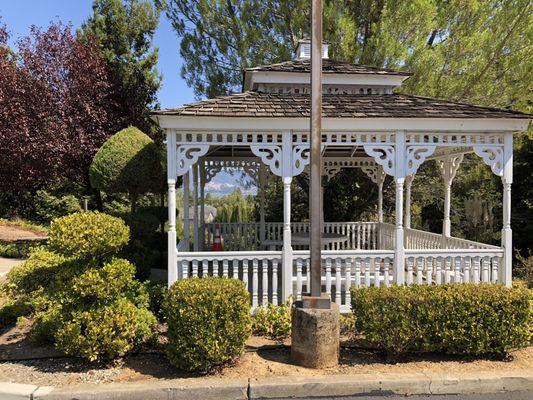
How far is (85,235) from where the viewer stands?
14.8ft

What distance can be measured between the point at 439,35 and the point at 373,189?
538cm

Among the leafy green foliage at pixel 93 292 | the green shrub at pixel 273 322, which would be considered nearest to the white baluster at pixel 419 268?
the green shrub at pixel 273 322

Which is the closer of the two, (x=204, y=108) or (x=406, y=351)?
(x=406, y=351)

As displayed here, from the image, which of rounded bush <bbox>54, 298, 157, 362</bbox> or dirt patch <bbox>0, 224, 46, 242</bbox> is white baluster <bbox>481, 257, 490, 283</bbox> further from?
dirt patch <bbox>0, 224, 46, 242</bbox>

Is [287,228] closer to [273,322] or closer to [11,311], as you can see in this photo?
[273,322]

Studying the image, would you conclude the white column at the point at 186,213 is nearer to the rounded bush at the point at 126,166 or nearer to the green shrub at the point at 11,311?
the rounded bush at the point at 126,166

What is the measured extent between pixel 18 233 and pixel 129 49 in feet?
28.6

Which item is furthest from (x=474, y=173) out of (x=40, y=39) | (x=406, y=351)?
(x=40, y=39)

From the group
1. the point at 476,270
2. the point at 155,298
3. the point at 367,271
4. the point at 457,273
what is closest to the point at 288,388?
the point at 367,271

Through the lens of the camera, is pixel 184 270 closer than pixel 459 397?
No

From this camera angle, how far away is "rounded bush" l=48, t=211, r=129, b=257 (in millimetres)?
4418

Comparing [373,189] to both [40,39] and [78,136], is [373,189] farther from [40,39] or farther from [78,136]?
[40,39]

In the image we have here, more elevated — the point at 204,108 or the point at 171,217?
the point at 204,108

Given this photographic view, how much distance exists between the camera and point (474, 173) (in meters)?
12.7
